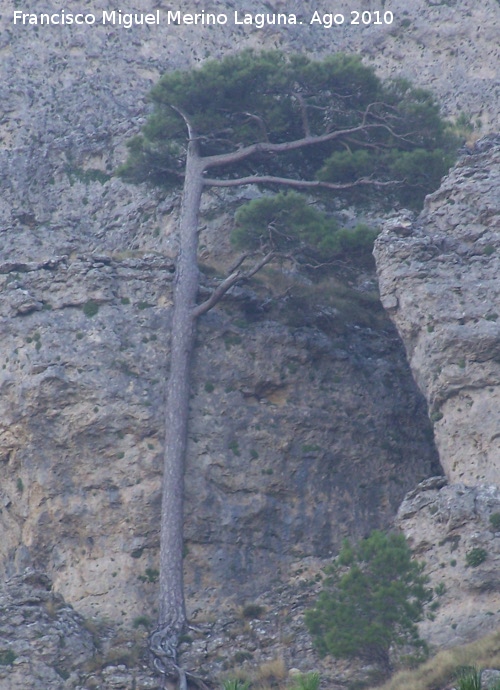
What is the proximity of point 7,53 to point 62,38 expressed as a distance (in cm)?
254

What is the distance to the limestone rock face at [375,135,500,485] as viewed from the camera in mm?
25531

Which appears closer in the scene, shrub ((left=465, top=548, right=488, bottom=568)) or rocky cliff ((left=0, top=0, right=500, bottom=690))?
shrub ((left=465, top=548, right=488, bottom=568))

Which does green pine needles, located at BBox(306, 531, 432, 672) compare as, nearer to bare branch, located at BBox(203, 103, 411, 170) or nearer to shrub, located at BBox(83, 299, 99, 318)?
shrub, located at BBox(83, 299, 99, 318)

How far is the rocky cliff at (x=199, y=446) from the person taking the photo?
25.2 m

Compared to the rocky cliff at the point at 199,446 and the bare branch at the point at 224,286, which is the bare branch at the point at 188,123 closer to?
the rocky cliff at the point at 199,446

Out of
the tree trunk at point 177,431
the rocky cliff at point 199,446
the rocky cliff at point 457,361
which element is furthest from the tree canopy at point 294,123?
the rocky cliff at point 199,446

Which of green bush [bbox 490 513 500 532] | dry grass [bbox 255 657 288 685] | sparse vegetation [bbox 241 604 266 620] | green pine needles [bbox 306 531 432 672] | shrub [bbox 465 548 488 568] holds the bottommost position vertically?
dry grass [bbox 255 657 288 685]

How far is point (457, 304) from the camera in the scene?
26906 mm

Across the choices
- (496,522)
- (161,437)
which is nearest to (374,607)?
(496,522)

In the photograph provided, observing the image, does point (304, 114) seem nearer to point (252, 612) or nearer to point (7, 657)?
point (252, 612)

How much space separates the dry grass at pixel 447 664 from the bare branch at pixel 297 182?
1411cm

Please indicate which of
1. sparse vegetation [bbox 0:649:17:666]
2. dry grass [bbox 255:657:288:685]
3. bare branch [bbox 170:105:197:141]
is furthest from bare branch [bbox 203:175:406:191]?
sparse vegetation [bbox 0:649:17:666]

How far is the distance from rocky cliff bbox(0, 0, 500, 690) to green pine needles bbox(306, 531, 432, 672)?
2601 millimetres

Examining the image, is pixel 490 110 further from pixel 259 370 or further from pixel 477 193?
pixel 259 370
